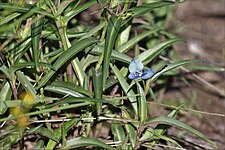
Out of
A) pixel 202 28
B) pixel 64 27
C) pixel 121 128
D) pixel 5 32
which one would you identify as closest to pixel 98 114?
pixel 121 128

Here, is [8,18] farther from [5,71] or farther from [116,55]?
[116,55]

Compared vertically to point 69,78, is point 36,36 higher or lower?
higher

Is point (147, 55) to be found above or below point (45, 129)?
above

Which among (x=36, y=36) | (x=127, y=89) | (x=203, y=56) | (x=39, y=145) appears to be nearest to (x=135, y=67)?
(x=127, y=89)

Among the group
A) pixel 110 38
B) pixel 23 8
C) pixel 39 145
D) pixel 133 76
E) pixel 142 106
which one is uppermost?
pixel 23 8

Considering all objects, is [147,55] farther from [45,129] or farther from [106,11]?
[45,129]

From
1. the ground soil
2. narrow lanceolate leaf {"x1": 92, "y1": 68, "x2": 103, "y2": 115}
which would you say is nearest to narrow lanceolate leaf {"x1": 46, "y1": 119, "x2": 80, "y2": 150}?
narrow lanceolate leaf {"x1": 92, "y1": 68, "x2": 103, "y2": 115}

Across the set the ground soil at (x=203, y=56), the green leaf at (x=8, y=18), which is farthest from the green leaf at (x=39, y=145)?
the ground soil at (x=203, y=56)
